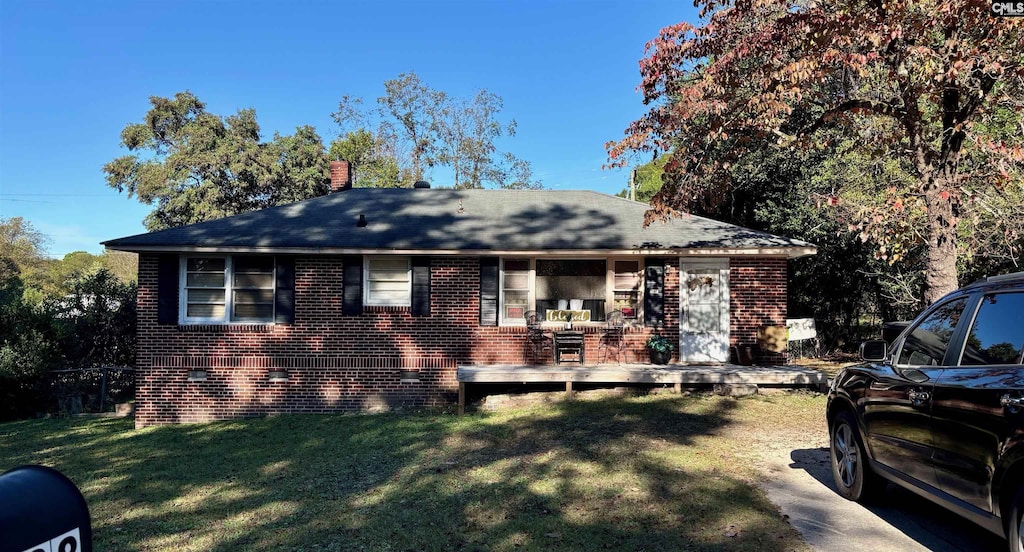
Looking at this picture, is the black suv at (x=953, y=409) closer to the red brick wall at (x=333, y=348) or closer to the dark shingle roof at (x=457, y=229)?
the dark shingle roof at (x=457, y=229)

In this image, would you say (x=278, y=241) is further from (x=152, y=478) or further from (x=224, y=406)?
(x=152, y=478)

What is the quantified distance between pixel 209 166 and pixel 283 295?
17167 millimetres

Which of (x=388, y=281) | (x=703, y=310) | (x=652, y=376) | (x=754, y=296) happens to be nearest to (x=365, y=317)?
(x=388, y=281)

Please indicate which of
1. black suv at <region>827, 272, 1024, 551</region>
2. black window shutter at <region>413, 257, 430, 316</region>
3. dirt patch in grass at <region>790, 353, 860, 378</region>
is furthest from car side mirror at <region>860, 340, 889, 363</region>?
dirt patch in grass at <region>790, 353, 860, 378</region>

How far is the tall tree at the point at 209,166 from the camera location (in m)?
25.9

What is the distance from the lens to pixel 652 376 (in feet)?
35.6

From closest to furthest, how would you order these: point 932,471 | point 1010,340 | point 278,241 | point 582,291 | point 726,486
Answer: point 1010,340 → point 932,471 → point 726,486 → point 278,241 → point 582,291

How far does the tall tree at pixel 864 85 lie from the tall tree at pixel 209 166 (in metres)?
21.0

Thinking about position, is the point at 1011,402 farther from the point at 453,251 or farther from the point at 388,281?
the point at 388,281

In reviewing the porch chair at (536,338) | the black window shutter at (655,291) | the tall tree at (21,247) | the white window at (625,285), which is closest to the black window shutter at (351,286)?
the porch chair at (536,338)

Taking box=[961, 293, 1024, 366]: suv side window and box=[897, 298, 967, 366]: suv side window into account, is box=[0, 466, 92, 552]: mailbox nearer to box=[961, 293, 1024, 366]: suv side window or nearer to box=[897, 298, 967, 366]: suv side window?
box=[961, 293, 1024, 366]: suv side window

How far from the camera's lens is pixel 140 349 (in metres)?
11.9

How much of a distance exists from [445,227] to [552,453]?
653 cm

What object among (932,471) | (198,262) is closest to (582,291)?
(198,262)
